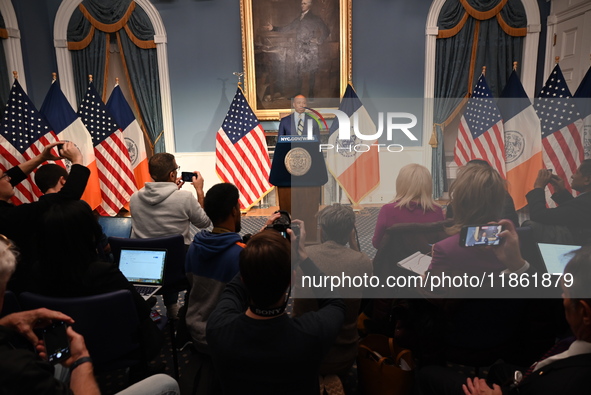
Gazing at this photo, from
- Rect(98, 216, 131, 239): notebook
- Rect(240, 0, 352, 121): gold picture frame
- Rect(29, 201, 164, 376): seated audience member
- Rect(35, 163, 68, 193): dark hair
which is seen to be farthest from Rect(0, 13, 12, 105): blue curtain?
Rect(29, 201, 164, 376): seated audience member

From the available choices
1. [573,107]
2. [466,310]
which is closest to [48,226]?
[466,310]

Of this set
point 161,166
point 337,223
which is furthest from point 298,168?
point 337,223

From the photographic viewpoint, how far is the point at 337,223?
5.46ft

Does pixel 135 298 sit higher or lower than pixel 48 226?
lower

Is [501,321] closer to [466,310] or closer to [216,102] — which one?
[466,310]

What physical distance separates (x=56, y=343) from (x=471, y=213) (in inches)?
60.2

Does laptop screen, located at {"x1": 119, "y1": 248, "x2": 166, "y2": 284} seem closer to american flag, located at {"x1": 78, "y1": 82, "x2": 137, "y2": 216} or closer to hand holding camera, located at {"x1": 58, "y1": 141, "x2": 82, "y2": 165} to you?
hand holding camera, located at {"x1": 58, "y1": 141, "x2": 82, "y2": 165}

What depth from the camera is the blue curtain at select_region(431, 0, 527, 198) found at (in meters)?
6.07

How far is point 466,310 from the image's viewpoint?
1.63 m

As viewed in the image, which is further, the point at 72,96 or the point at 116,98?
the point at 72,96

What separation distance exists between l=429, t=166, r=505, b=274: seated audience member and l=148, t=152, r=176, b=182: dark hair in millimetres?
1861

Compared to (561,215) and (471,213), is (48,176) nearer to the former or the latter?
(471,213)

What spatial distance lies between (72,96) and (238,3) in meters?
3.18

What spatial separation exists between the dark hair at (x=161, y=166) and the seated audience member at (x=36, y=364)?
1400 millimetres
